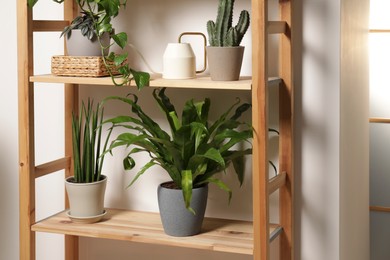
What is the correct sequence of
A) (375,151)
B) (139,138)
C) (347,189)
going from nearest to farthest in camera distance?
(139,138) → (347,189) → (375,151)

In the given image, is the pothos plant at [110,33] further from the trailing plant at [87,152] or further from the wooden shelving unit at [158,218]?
the trailing plant at [87,152]

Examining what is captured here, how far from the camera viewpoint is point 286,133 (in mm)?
2225

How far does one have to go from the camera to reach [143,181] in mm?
2514

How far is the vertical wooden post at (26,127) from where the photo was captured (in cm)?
221

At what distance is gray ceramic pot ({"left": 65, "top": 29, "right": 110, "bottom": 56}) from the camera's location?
2.23m

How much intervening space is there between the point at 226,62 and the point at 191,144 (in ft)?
0.92

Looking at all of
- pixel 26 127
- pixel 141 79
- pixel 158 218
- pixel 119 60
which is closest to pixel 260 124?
pixel 141 79

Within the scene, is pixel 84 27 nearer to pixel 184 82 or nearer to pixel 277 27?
pixel 184 82

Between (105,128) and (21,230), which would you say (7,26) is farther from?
(21,230)

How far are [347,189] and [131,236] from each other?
717 millimetres

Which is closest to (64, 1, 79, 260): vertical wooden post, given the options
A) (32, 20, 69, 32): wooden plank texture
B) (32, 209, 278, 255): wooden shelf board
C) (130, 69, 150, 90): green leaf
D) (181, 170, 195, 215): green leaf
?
(32, 20, 69, 32): wooden plank texture

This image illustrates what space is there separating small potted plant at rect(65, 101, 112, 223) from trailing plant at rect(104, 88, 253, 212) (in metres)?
0.15

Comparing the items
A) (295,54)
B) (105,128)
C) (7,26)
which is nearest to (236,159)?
(295,54)

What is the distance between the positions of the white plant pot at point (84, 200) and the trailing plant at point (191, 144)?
169mm
